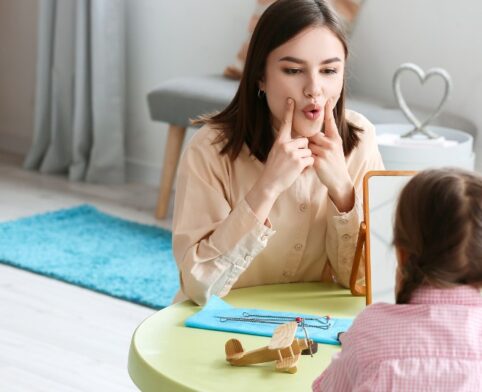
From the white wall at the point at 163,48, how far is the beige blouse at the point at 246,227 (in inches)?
103

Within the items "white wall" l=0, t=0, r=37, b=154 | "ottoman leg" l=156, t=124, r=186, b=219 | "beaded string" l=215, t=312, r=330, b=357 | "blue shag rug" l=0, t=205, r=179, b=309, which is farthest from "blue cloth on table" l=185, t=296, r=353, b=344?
"white wall" l=0, t=0, r=37, b=154

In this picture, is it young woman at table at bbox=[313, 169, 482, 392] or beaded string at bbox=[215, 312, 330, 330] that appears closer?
young woman at table at bbox=[313, 169, 482, 392]

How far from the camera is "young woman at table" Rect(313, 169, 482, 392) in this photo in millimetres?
1103

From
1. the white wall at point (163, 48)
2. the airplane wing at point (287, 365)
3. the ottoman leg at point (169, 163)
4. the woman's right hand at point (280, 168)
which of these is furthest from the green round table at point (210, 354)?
the white wall at point (163, 48)

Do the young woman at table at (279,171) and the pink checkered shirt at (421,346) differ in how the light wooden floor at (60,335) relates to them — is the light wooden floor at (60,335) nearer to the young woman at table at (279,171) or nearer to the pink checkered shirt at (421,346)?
the young woman at table at (279,171)

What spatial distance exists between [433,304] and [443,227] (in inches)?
3.7

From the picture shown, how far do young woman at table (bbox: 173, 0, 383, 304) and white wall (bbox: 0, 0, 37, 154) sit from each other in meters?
3.55

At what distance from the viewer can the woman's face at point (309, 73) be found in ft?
5.49

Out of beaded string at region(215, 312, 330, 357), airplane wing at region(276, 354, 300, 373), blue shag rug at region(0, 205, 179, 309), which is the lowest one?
blue shag rug at region(0, 205, 179, 309)

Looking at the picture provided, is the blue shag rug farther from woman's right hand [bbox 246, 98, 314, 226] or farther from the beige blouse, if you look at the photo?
woman's right hand [bbox 246, 98, 314, 226]

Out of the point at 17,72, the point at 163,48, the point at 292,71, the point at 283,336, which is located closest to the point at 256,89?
the point at 292,71

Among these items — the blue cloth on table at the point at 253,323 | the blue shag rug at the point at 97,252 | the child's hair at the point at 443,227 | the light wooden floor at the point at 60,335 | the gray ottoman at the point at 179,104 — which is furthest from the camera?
the gray ottoman at the point at 179,104

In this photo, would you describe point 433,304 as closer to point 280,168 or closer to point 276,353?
point 276,353

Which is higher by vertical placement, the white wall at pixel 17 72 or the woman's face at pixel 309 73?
the woman's face at pixel 309 73
